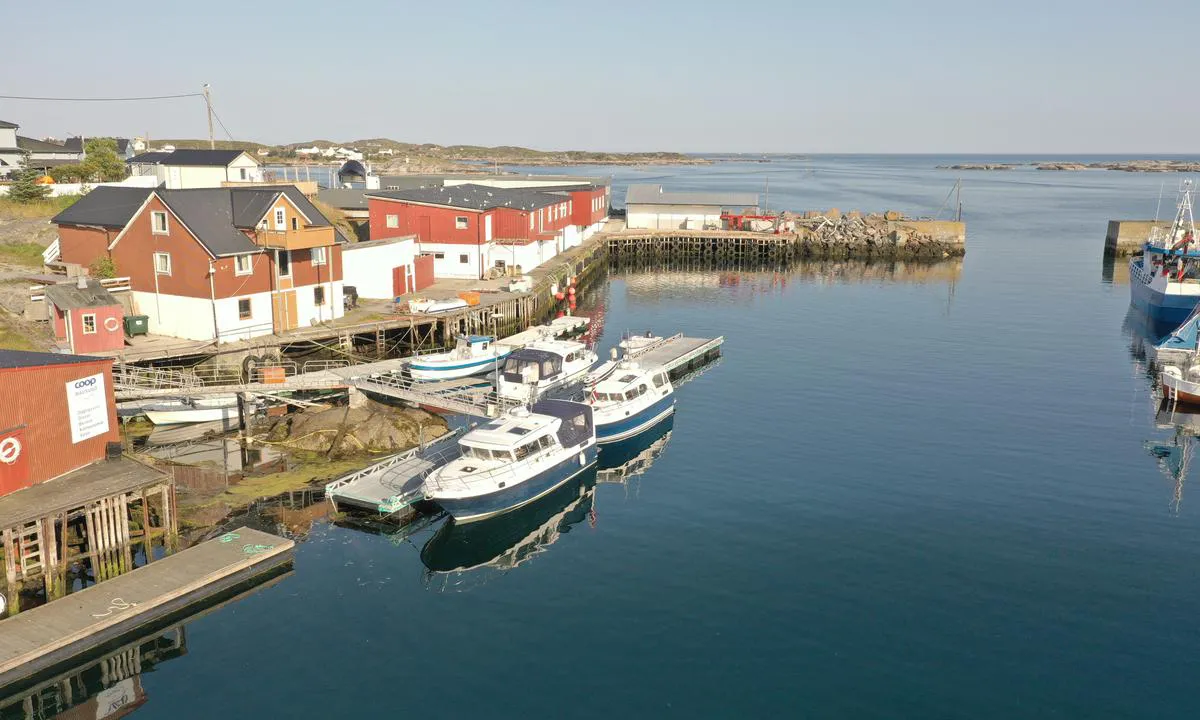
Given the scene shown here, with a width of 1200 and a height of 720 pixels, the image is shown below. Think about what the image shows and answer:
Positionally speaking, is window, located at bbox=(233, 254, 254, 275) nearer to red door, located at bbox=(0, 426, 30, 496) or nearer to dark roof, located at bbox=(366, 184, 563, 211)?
red door, located at bbox=(0, 426, 30, 496)

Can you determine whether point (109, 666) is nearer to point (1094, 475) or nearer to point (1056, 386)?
point (1094, 475)

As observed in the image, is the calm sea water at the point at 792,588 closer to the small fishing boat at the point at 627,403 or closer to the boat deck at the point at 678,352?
the small fishing boat at the point at 627,403

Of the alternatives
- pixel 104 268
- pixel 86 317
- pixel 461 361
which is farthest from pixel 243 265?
pixel 461 361

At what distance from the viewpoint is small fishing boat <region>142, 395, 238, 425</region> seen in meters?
42.3

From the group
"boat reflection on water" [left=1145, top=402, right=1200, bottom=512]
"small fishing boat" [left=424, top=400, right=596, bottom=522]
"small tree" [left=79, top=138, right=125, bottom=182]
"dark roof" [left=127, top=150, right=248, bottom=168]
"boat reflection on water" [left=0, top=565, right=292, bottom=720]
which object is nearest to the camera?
"boat reflection on water" [left=0, top=565, right=292, bottom=720]

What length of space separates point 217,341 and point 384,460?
16873 mm

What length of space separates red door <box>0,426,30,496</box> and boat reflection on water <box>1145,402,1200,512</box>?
44.0m

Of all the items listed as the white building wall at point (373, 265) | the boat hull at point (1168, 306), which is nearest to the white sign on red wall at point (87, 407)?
the white building wall at point (373, 265)

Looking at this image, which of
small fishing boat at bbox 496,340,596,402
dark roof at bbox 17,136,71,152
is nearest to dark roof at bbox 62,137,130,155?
dark roof at bbox 17,136,71,152

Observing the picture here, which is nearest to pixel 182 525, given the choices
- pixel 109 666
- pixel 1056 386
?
pixel 109 666

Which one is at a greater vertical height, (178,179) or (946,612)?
(178,179)

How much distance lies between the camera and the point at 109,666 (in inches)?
973

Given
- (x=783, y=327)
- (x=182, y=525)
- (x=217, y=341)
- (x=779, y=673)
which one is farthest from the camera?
(x=783, y=327)

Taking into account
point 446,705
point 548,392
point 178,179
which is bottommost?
point 446,705
